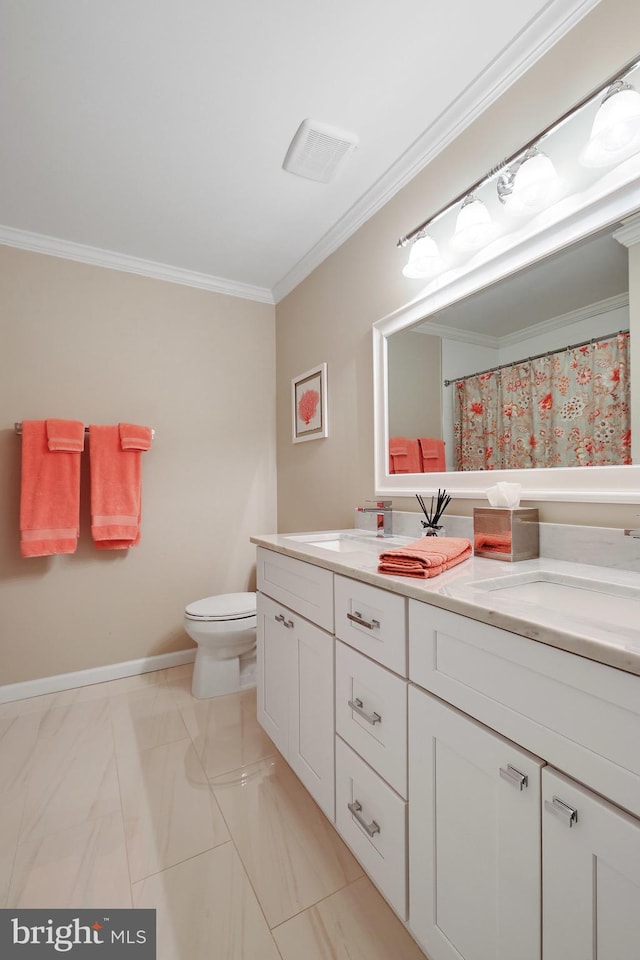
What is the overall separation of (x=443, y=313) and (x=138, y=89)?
1286 millimetres

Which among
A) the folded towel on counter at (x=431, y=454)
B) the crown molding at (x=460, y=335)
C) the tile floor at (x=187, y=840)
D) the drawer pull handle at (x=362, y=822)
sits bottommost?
the tile floor at (x=187, y=840)

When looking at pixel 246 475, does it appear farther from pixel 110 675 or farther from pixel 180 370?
pixel 110 675

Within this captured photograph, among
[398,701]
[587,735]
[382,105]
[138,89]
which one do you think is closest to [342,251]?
[382,105]

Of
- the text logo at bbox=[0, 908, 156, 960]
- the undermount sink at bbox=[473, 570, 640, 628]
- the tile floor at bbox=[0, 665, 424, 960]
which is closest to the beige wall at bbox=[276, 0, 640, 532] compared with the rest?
the undermount sink at bbox=[473, 570, 640, 628]

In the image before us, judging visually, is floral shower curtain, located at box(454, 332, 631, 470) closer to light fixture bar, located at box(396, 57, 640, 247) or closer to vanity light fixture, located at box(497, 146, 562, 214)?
vanity light fixture, located at box(497, 146, 562, 214)

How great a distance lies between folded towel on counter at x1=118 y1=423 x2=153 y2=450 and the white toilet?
0.90 metres

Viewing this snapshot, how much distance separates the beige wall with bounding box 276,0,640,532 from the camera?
1177 millimetres

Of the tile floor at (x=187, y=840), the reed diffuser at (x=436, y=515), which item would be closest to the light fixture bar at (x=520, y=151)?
the reed diffuser at (x=436, y=515)

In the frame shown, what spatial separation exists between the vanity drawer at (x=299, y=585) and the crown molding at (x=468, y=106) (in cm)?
160

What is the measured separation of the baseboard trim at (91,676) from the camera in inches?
87.0

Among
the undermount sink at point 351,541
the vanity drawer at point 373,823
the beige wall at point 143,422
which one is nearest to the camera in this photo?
the vanity drawer at point 373,823

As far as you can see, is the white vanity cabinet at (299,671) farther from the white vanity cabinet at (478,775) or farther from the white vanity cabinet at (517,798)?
the white vanity cabinet at (517,798)

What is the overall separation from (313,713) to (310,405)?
5.35ft

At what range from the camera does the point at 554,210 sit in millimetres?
1234
